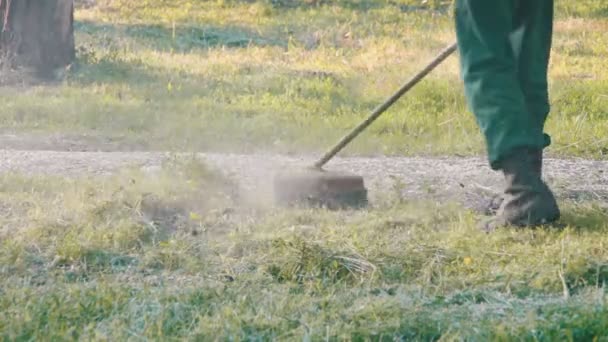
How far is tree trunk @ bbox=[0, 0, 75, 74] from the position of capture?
10.4 metres

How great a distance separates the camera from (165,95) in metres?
9.71

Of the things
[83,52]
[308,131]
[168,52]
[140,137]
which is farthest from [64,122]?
[168,52]

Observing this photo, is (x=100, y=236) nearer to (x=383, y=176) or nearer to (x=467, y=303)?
(x=467, y=303)

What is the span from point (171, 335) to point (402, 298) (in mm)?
754

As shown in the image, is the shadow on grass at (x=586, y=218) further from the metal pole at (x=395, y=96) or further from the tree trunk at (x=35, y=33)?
the tree trunk at (x=35, y=33)

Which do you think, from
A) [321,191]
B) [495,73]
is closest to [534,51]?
[495,73]

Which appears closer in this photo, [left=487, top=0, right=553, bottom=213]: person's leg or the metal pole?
[left=487, top=0, right=553, bottom=213]: person's leg

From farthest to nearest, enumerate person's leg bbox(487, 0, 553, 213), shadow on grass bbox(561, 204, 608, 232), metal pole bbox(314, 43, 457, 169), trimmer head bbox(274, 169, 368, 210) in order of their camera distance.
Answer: trimmer head bbox(274, 169, 368, 210), metal pole bbox(314, 43, 457, 169), person's leg bbox(487, 0, 553, 213), shadow on grass bbox(561, 204, 608, 232)

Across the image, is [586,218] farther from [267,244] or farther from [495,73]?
[267,244]

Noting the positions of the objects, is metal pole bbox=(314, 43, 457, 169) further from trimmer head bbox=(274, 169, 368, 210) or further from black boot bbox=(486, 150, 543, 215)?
black boot bbox=(486, 150, 543, 215)

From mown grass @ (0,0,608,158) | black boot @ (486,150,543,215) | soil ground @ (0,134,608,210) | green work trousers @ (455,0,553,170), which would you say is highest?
green work trousers @ (455,0,553,170)

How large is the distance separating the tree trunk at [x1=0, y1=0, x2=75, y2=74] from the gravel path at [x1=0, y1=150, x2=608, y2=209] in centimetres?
337

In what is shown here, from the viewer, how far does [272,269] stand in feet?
13.9

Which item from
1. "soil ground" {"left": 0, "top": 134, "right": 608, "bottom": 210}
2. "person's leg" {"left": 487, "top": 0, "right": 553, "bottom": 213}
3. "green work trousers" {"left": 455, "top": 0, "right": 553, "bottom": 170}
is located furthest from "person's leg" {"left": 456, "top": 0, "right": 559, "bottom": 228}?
"soil ground" {"left": 0, "top": 134, "right": 608, "bottom": 210}
